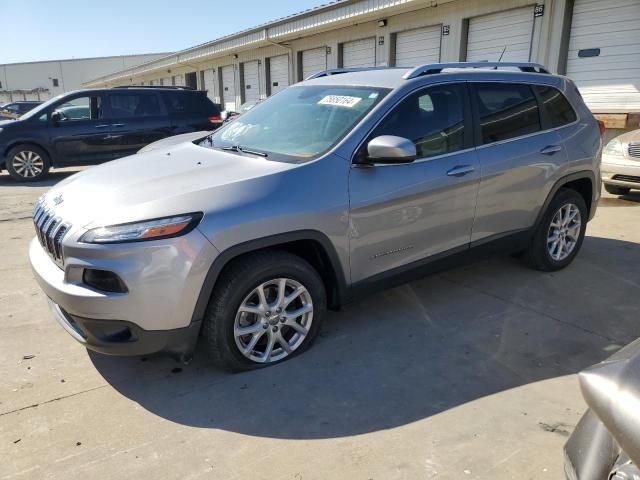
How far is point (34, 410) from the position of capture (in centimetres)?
280

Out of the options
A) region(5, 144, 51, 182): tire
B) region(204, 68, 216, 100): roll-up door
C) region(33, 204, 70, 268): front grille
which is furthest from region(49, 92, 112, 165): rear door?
region(204, 68, 216, 100): roll-up door

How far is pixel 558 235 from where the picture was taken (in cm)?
482

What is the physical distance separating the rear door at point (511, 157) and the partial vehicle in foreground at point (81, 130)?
8.05 meters

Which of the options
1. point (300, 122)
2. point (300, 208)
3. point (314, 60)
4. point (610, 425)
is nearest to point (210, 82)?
point (314, 60)

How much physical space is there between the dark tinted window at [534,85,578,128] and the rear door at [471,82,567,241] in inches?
4.2

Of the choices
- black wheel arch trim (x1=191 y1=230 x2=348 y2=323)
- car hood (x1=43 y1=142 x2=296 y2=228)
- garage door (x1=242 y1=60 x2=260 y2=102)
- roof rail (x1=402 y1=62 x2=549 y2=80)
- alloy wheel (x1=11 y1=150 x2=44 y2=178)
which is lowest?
alloy wheel (x1=11 y1=150 x2=44 y2=178)

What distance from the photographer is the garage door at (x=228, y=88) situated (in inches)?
929

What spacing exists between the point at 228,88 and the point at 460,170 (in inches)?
872

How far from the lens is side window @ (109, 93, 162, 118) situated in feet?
33.8

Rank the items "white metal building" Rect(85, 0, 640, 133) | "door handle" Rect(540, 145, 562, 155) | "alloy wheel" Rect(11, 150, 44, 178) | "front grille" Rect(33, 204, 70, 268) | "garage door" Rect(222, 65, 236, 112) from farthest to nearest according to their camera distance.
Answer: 1. "garage door" Rect(222, 65, 236, 112)
2. "alloy wheel" Rect(11, 150, 44, 178)
3. "white metal building" Rect(85, 0, 640, 133)
4. "door handle" Rect(540, 145, 562, 155)
5. "front grille" Rect(33, 204, 70, 268)

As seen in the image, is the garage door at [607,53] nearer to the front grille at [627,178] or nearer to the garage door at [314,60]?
the front grille at [627,178]

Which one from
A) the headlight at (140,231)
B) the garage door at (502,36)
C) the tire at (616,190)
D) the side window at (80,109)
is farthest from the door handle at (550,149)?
the side window at (80,109)

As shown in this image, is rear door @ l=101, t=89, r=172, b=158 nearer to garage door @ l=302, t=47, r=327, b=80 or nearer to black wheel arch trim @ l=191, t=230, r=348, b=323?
garage door @ l=302, t=47, r=327, b=80

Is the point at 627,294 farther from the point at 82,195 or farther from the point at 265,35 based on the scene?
the point at 265,35
